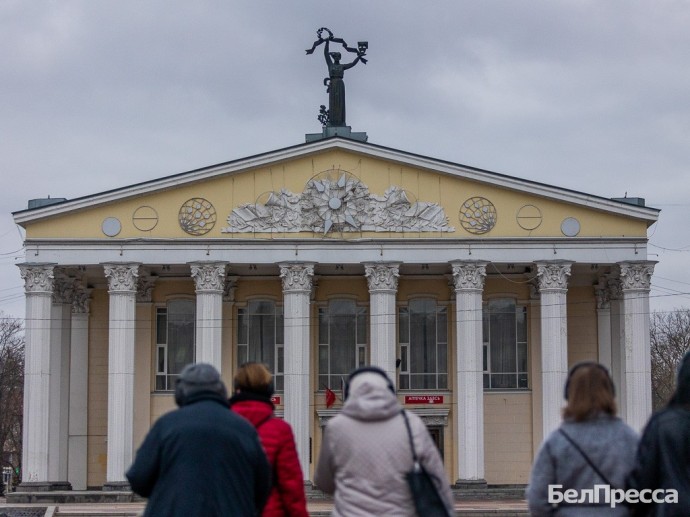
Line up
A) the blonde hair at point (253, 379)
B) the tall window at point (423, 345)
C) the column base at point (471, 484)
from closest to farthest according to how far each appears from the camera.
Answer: the blonde hair at point (253, 379) → the column base at point (471, 484) → the tall window at point (423, 345)

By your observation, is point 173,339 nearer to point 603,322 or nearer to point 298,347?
point 298,347

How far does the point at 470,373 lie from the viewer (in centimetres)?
4372

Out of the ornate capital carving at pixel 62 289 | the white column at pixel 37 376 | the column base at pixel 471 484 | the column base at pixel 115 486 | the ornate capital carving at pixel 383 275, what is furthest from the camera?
the ornate capital carving at pixel 62 289

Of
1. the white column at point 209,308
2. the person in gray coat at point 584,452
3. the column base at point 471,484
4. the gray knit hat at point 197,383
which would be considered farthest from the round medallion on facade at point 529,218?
the gray knit hat at point 197,383

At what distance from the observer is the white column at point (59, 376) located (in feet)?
147

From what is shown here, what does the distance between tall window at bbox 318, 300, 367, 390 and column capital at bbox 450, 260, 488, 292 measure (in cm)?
478

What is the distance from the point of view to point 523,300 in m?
47.6

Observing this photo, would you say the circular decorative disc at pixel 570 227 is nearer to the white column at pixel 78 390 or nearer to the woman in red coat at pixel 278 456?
the white column at pixel 78 390

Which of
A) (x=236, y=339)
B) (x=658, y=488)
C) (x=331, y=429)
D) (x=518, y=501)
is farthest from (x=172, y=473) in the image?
(x=236, y=339)

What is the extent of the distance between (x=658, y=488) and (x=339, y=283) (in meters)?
39.5

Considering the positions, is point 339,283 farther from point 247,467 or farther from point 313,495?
point 247,467

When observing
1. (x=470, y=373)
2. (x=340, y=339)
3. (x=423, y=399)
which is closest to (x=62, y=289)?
(x=340, y=339)

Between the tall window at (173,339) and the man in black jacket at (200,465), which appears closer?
the man in black jacket at (200,465)

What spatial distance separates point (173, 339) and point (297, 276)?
5893mm
